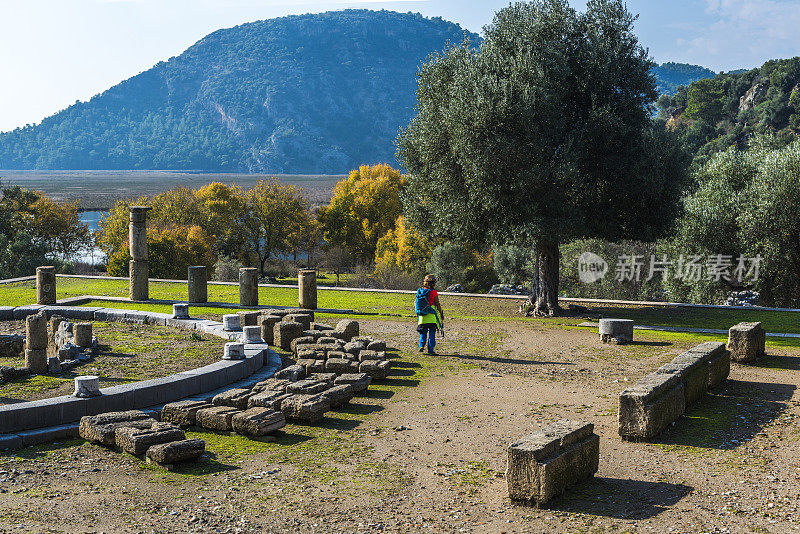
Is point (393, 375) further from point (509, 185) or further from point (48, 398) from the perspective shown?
point (509, 185)

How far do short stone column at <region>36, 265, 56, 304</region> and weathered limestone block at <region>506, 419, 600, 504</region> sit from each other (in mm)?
17302

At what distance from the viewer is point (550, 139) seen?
64.4ft

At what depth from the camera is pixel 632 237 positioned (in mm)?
21641

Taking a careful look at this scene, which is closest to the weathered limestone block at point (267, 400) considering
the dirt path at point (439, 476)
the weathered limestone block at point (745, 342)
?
the dirt path at point (439, 476)

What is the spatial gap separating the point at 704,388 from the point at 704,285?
2064cm

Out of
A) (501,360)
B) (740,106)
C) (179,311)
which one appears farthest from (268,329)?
(740,106)

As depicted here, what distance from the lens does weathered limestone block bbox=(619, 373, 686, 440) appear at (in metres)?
9.91

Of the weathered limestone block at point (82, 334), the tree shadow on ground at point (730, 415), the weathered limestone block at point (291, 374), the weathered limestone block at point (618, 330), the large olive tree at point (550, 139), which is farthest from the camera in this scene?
the large olive tree at point (550, 139)

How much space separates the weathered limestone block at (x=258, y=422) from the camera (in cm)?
1031

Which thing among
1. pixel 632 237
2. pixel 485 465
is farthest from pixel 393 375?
pixel 632 237

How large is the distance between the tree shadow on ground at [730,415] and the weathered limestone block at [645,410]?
22 cm

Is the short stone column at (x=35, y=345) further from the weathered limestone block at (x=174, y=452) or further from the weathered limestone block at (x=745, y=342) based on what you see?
the weathered limestone block at (x=745, y=342)

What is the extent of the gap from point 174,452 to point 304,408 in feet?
7.73

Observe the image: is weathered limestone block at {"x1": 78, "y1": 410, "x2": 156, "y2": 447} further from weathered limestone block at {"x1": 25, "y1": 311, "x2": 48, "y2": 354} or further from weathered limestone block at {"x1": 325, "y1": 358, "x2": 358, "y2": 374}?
weathered limestone block at {"x1": 325, "y1": 358, "x2": 358, "y2": 374}
